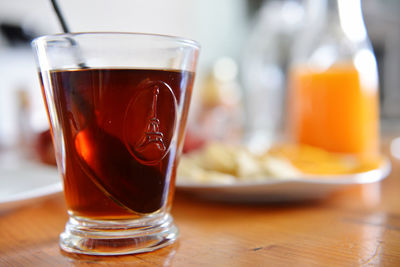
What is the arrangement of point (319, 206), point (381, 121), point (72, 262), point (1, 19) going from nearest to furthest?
point (72, 262), point (319, 206), point (1, 19), point (381, 121)

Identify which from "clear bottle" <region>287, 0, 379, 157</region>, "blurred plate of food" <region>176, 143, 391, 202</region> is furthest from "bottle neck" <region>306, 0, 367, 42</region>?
"blurred plate of food" <region>176, 143, 391, 202</region>

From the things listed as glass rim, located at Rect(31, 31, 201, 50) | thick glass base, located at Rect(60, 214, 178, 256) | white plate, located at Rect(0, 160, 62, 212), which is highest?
glass rim, located at Rect(31, 31, 201, 50)

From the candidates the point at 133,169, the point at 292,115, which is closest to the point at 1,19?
the point at 292,115

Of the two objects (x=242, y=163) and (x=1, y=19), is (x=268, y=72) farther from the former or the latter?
(x=1, y=19)

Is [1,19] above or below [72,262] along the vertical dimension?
above

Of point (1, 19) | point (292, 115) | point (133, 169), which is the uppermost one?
point (1, 19)

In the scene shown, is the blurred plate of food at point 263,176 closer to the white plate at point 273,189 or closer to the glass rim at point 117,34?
the white plate at point 273,189

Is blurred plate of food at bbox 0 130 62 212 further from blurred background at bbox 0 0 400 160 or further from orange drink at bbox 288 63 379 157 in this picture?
orange drink at bbox 288 63 379 157
